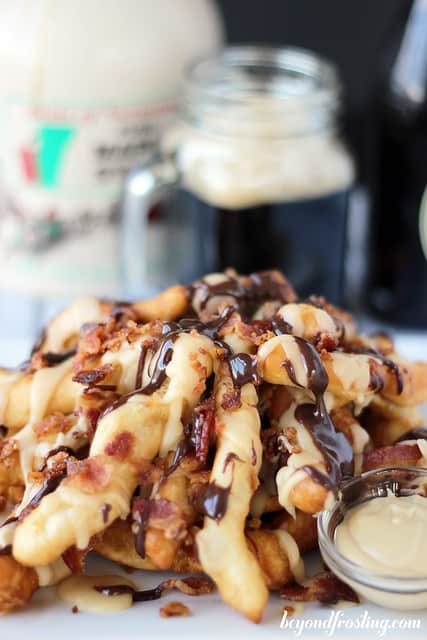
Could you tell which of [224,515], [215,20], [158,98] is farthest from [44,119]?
[224,515]

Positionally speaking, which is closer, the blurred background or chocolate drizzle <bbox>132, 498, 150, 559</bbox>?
chocolate drizzle <bbox>132, 498, 150, 559</bbox>

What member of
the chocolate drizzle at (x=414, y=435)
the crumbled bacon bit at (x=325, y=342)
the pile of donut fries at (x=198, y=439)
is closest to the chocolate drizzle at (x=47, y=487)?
the pile of donut fries at (x=198, y=439)

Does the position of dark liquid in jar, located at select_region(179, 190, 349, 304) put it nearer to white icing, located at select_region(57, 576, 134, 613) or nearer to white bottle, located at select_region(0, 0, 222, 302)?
white bottle, located at select_region(0, 0, 222, 302)

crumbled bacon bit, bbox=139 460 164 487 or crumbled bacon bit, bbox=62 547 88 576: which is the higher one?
crumbled bacon bit, bbox=139 460 164 487

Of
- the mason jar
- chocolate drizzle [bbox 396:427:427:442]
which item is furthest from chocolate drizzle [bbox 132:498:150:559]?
the mason jar

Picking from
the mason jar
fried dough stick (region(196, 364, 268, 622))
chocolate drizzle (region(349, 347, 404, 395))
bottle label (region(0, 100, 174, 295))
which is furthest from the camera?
bottle label (region(0, 100, 174, 295))

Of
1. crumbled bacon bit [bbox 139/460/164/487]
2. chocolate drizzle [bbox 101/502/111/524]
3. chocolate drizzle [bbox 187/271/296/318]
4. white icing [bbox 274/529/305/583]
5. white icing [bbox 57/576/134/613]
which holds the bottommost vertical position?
white icing [bbox 57/576/134/613]

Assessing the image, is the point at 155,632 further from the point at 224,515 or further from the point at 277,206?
the point at 277,206
